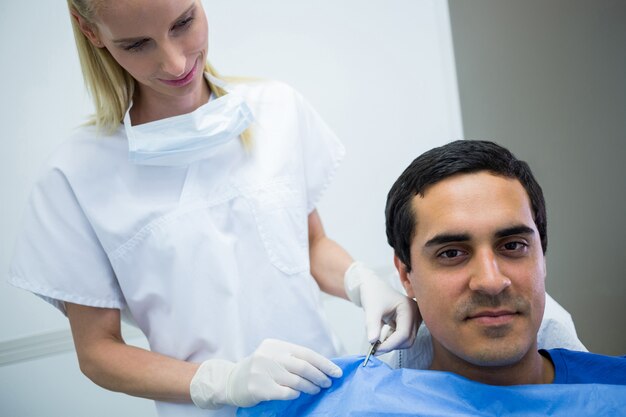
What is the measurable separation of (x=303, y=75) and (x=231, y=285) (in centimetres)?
109

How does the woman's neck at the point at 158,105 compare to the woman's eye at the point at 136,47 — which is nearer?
the woman's eye at the point at 136,47

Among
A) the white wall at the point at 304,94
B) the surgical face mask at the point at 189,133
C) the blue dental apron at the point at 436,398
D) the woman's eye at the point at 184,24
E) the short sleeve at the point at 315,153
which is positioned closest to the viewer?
the blue dental apron at the point at 436,398

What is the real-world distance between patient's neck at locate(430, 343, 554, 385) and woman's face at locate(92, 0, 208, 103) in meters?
0.82

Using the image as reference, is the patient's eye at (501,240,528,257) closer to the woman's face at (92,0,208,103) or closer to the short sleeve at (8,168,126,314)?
the woman's face at (92,0,208,103)

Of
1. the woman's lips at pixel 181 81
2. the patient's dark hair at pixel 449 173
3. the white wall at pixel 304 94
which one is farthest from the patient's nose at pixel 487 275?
the white wall at pixel 304 94

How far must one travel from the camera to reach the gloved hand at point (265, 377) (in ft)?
3.92

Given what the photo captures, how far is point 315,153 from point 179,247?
18.9 inches

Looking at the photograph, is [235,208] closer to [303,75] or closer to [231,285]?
[231,285]

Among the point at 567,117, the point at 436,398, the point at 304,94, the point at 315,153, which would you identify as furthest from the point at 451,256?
the point at 304,94

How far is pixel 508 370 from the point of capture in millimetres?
1258

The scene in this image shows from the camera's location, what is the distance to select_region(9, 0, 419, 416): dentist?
4.15 ft

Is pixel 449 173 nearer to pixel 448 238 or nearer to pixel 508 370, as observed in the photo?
pixel 448 238

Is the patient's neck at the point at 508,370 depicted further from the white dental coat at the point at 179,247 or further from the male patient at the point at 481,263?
the white dental coat at the point at 179,247

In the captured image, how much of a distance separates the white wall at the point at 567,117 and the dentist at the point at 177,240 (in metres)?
0.88
